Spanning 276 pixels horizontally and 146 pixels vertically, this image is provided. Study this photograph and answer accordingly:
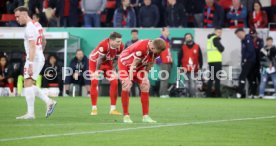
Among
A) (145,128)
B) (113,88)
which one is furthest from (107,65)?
(145,128)

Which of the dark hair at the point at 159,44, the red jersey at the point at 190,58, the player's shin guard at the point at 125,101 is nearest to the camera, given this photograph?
the dark hair at the point at 159,44

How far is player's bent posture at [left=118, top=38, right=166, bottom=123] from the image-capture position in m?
16.0

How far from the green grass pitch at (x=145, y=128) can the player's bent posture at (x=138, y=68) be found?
0.47m

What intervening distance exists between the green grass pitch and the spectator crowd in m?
9.59

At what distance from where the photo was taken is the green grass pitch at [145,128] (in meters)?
12.3

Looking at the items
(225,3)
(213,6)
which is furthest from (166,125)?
(225,3)

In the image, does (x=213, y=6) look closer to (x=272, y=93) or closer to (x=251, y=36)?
(x=251, y=36)

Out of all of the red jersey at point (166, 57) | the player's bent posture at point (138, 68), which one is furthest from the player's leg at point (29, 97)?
the red jersey at point (166, 57)

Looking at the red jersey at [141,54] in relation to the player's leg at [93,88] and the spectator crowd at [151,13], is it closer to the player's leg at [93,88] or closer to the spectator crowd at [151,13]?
the player's leg at [93,88]

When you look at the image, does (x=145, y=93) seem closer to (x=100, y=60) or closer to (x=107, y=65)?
(x=100, y=60)

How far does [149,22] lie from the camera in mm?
31141

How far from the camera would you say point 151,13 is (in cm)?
3055

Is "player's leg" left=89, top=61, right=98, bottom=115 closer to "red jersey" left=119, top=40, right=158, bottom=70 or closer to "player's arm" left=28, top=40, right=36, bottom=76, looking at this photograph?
"player's arm" left=28, top=40, right=36, bottom=76

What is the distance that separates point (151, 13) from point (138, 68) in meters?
14.3
